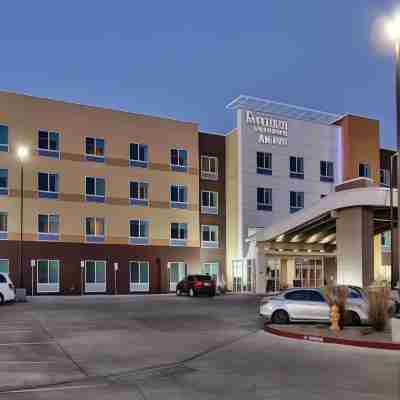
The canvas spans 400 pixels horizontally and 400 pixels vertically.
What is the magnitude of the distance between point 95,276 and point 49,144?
34.0 ft

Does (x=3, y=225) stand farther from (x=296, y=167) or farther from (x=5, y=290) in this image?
(x=296, y=167)

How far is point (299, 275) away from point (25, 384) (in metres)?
43.4

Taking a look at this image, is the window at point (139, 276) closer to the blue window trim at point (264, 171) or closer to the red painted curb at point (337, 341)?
the blue window trim at point (264, 171)

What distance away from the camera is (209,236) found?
51.8m

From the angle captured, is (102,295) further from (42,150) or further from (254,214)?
(254,214)

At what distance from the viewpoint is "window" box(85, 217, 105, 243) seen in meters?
46.1

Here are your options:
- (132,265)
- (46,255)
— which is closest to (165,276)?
(132,265)

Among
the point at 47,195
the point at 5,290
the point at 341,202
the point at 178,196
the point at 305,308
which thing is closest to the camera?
the point at 305,308

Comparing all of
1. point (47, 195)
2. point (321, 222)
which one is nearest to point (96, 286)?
point (47, 195)

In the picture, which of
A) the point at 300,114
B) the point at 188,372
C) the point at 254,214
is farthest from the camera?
the point at 300,114

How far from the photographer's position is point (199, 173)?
5159 centimetres

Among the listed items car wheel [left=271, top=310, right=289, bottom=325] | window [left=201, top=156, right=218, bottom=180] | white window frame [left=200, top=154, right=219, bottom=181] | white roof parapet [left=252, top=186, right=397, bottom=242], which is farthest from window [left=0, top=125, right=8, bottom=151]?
car wheel [left=271, top=310, right=289, bottom=325]

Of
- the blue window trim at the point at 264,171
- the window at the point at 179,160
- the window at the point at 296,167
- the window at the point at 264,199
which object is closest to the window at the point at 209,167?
the window at the point at 179,160

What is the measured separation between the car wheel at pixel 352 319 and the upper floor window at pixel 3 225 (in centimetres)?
2890
